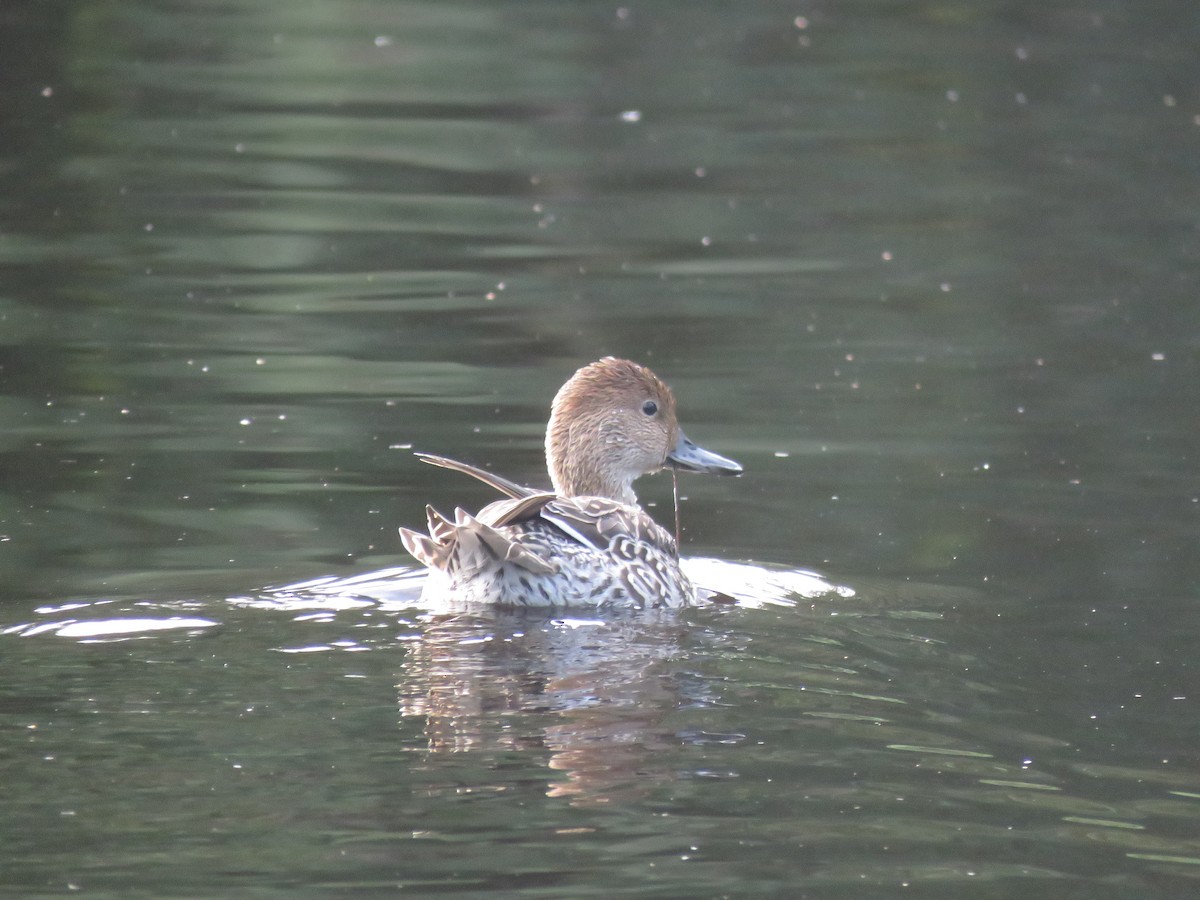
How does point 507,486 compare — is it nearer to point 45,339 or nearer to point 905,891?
point 905,891

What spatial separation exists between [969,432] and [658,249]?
4377mm

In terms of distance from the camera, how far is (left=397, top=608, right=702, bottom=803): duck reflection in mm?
5684

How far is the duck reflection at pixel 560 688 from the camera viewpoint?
5684 mm

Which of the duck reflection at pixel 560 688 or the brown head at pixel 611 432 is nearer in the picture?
the duck reflection at pixel 560 688

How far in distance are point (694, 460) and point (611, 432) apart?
1.24 feet

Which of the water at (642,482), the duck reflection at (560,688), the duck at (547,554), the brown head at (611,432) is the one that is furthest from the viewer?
the brown head at (611,432)

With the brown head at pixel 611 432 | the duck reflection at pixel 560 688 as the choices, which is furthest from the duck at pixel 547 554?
the brown head at pixel 611 432

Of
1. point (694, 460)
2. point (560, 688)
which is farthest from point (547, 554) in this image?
point (694, 460)

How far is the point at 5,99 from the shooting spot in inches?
709

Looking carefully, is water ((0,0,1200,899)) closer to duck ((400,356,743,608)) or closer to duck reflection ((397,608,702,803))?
duck reflection ((397,608,702,803))

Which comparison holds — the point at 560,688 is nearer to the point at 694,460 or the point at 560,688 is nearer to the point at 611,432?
the point at 611,432

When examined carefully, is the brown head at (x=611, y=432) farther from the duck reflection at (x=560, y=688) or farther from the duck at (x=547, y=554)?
the duck reflection at (x=560, y=688)

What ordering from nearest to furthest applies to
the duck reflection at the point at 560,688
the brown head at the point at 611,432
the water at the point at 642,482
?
the water at the point at 642,482 < the duck reflection at the point at 560,688 < the brown head at the point at 611,432

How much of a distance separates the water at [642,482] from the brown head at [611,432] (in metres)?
0.40
